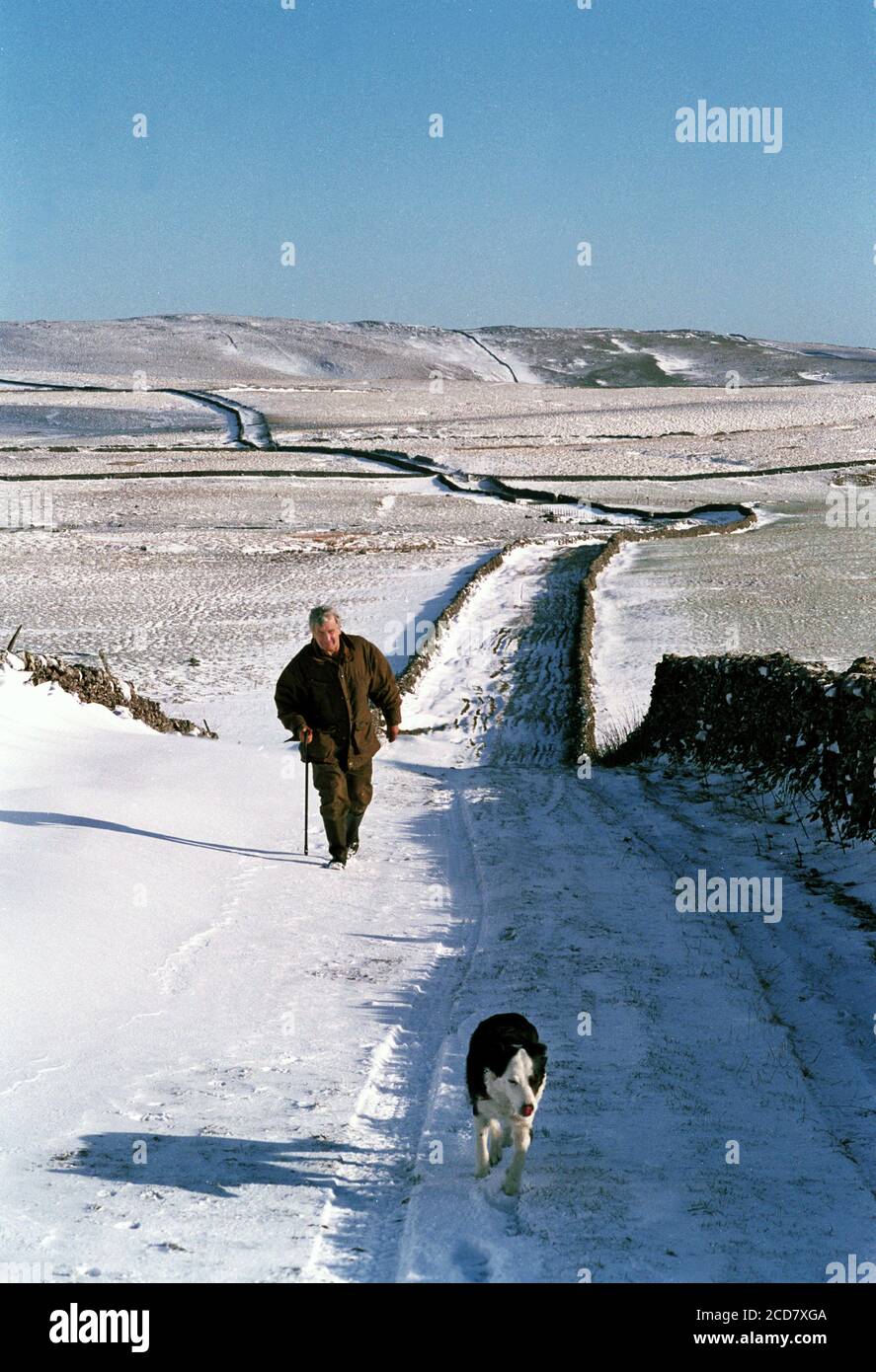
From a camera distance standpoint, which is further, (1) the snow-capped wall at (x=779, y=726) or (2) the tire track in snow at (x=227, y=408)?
(2) the tire track in snow at (x=227, y=408)

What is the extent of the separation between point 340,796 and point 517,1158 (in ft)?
17.4

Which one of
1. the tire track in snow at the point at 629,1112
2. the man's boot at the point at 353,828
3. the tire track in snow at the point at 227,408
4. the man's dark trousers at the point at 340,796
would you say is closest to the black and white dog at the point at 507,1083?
the tire track in snow at the point at 629,1112

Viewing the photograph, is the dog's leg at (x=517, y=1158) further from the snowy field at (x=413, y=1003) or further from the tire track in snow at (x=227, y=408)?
the tire track in snow at (x=227, y=408)

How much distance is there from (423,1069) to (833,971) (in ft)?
10.4

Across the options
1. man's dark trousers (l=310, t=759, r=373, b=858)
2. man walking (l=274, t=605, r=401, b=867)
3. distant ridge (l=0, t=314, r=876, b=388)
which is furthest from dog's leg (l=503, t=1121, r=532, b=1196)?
distant ridge (l=0, t=314, r=876, b=388)

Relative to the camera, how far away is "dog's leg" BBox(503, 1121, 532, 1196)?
534 centimetres

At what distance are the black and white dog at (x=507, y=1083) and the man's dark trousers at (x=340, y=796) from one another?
4.82 meters

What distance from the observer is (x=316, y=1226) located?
515cm

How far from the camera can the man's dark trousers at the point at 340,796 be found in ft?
33.8

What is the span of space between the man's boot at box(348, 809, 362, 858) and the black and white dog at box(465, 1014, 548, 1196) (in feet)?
17.4

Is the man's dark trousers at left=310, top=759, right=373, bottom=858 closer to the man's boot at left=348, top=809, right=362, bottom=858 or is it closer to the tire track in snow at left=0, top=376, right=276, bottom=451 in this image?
the man's boot at left=348, top=809, right=362, bottom=858

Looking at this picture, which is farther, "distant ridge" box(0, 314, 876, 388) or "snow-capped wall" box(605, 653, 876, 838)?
"distant ridge" box(0, 314, 876, 388)

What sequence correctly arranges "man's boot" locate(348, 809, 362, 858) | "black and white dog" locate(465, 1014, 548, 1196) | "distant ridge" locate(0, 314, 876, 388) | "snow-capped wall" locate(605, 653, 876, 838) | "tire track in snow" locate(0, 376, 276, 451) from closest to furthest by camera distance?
"black and white dog" locate(465, 1014, 548, 1196) → "man's boot" locate(348, 809, 362, 858) → "snow-capped wall" locate(605, 653, 876, 838) → "tire track in snow" locate(0, 376, 276, 451) → "distant ridge" locate(0, 314, 876, 388)

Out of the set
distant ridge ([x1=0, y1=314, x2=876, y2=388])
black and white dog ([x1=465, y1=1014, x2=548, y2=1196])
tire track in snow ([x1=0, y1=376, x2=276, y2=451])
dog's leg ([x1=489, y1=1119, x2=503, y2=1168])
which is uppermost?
distant ridge ([x1=0, y1=314, x2=876, y2=388])
